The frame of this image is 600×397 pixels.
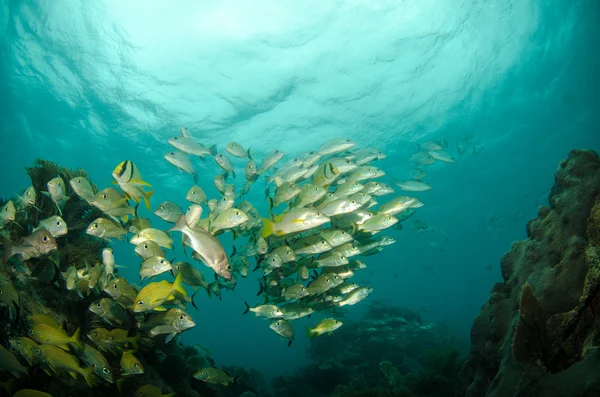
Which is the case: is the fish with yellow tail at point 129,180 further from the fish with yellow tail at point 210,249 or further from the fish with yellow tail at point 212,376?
the fish with yellow tail at point 212,376

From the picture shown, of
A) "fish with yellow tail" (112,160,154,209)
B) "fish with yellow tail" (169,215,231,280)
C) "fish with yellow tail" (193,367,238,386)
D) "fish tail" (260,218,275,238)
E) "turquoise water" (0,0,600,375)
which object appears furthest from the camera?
"turquoise water" (0,0,600,375)

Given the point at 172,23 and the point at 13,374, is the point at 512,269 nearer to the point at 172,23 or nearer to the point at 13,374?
the point at 13,374

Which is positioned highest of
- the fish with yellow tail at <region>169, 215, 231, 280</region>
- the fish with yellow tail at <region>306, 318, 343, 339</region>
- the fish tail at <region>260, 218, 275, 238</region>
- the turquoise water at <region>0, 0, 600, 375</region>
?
the turquoise water at <region>0, 0, 600, 375</region>

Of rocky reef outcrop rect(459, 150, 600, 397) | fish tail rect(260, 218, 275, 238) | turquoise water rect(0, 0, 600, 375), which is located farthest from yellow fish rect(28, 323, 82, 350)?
turquoise water rect(0, 0, 600, 375)

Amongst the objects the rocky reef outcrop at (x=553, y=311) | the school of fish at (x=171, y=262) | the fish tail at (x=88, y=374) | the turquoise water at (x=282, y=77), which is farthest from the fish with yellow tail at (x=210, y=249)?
the turquoise water at (x=282, y=77)

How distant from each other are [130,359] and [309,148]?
80.1 feet

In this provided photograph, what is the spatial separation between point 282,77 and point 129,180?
55.3 feet

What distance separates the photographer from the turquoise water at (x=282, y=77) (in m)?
15.6

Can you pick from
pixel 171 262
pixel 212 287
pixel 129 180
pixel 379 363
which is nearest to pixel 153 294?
pixel 171 262

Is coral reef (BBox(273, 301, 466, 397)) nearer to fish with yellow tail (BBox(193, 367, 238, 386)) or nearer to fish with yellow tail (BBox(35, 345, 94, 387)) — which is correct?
fish with yellow tail (BBox(193, 367, 238, 386))

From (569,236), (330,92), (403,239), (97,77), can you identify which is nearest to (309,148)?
(330,92)

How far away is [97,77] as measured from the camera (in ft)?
60.3

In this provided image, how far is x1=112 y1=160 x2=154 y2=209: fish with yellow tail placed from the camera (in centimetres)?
421

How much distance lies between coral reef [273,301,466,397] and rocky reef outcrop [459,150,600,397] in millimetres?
3697
